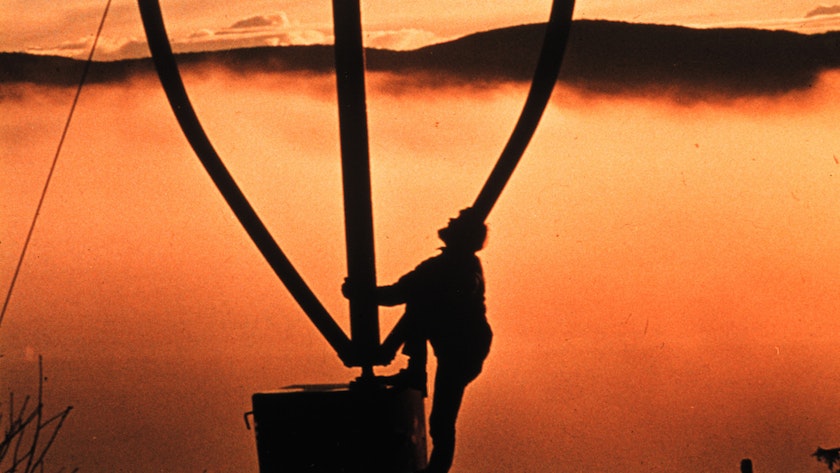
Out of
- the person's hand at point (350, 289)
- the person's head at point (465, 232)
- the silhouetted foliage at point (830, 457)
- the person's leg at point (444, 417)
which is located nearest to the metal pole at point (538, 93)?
the person's head at point (465, 232)

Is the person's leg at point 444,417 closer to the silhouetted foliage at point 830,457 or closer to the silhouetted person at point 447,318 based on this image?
the silhouetted person at point 447,318

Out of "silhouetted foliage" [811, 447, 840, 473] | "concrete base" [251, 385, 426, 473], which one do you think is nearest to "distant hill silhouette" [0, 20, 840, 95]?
"silhouetted foliage" [811, 447, 840, 473]

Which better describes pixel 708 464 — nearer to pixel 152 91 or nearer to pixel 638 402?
pixel 638 402

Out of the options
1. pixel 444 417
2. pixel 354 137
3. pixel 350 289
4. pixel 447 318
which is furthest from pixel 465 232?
pixel 444 417

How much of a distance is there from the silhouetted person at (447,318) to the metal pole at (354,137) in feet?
0.63

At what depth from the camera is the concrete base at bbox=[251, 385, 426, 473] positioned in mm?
5688

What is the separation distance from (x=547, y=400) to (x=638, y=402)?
617mm

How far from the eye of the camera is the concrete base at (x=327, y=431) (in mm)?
5688

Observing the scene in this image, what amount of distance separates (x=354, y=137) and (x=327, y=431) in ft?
3.85

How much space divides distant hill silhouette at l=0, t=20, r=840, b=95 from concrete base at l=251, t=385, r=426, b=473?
11.5 ft

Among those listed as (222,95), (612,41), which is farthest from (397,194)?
(612,41)

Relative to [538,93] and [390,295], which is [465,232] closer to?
[390,295]

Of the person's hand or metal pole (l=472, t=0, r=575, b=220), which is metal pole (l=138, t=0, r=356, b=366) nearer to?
the person's hand

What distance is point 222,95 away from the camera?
923cm
